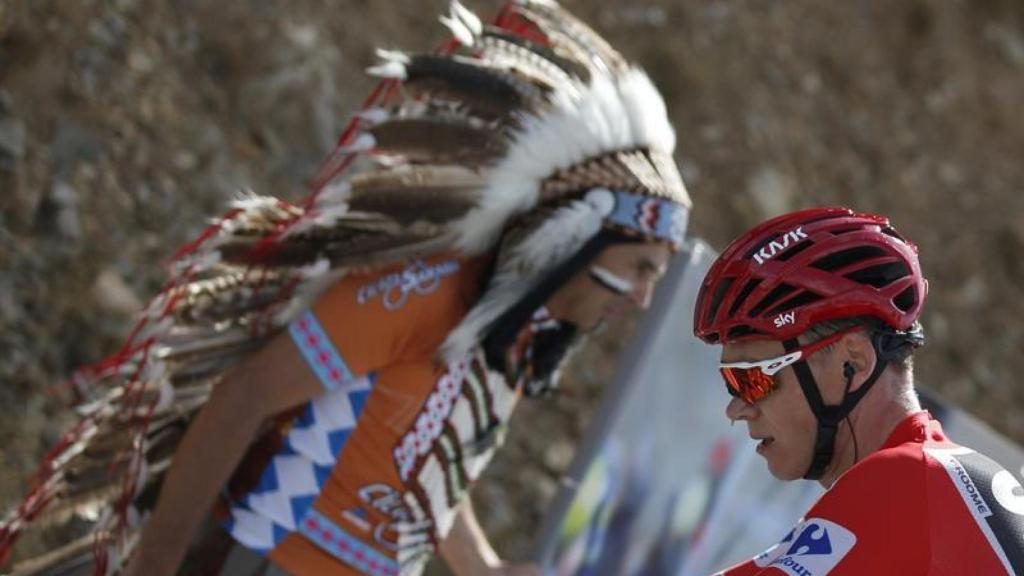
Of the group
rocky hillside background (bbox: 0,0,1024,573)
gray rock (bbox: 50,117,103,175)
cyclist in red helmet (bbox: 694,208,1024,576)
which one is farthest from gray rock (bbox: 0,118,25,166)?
cyclist in red helmet (bbox: 694,208,1024,576)

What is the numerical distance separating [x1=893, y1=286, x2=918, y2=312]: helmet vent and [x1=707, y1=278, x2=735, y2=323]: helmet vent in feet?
0.87

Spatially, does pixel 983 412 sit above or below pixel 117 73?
below

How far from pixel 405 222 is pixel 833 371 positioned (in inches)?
46.8

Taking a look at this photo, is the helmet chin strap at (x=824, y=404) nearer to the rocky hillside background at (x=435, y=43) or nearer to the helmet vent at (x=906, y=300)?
the helmet vent at (x=906, y=300)

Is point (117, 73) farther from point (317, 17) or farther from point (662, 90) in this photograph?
point (662, 90)

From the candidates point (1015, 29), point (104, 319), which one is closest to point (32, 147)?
point (104, 319)

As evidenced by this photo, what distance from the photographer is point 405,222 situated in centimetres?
313

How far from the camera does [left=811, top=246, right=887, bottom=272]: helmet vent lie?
2256mm

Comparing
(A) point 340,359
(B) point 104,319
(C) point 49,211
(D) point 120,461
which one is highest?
(C) point 49,211

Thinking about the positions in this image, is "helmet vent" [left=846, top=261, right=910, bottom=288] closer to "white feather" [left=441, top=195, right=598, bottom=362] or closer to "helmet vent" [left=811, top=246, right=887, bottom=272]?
"helmet vent" [left=811, top=246, right=887, bottom=272]

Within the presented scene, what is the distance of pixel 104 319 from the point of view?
5078mm

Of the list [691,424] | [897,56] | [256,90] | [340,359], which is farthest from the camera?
[897,56]

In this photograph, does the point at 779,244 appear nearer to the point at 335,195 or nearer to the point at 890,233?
the point at 890,233

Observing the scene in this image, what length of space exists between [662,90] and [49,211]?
11.6ft
